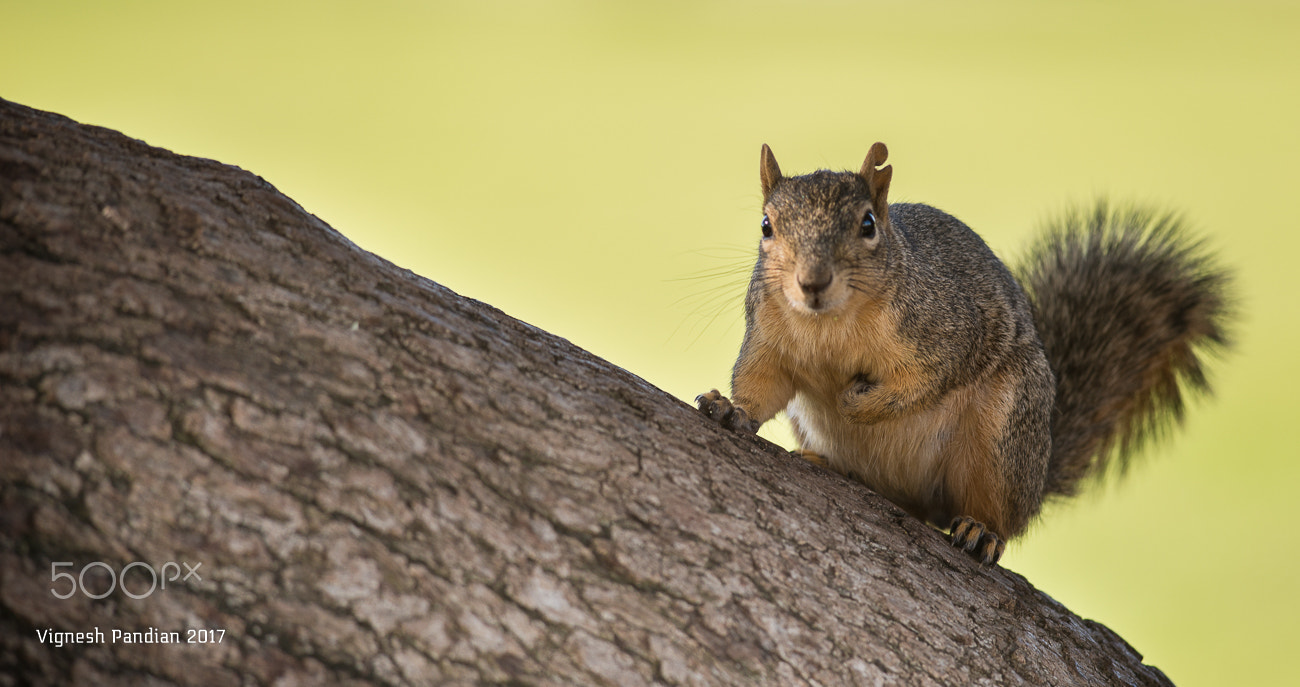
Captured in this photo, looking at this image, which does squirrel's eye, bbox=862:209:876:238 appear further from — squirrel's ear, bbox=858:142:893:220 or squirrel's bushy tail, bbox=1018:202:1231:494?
squirrel's bushy tail, bbox=1018:202:1231:494

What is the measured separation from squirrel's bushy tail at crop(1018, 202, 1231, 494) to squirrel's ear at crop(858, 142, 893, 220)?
0.81 metres

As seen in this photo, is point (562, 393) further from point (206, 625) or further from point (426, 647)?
point (206, 625)

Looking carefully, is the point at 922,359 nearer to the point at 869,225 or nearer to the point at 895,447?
the point at 895,447

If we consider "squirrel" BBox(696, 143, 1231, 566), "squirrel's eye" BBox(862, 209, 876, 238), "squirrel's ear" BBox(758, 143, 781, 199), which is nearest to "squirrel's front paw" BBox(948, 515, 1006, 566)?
"squirrel" BBox(696, 143, 1231, 566)

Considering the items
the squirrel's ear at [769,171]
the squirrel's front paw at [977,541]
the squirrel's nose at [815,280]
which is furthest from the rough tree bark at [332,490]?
the squirrel's ear at [769,171]

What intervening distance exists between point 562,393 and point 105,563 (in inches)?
26.1

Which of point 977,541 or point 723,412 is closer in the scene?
point 723,412

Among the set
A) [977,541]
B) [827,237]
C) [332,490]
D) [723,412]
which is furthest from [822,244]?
[332,490]

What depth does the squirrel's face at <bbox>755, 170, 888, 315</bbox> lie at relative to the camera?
193cm

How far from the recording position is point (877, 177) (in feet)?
7.20

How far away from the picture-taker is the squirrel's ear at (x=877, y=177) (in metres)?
2.19

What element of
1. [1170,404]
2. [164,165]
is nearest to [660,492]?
[164,165]

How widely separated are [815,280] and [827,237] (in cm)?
15

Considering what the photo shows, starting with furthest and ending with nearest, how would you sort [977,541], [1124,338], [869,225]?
[1124,338] < [869,225] < [977,541]
